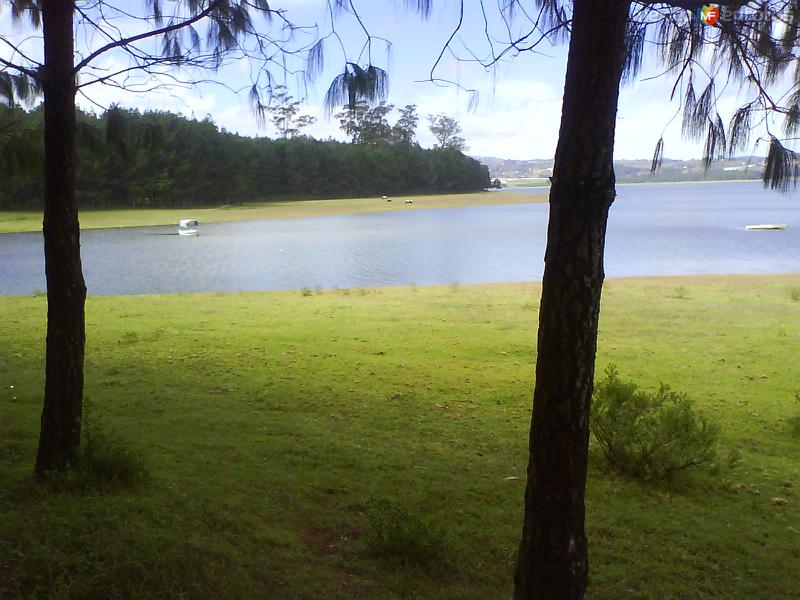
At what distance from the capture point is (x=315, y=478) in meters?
3.99

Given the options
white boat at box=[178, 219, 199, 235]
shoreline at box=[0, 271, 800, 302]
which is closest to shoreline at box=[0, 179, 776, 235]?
white boat at box=[178, 219, 199, 235]

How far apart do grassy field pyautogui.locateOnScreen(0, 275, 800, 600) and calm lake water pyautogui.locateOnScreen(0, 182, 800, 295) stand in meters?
6.29

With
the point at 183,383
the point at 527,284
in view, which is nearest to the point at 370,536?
the point at 183,383

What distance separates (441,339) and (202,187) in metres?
37.0

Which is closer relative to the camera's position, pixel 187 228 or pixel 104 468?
pixel 104 468

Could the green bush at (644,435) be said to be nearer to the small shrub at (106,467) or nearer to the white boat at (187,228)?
the small shrub at (106,467)

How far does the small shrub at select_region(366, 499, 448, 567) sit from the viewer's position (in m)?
2.98

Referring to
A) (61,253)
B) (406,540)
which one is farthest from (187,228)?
(406,540)

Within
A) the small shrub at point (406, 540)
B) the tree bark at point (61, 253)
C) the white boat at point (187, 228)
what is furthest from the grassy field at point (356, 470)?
the white boat at point (187, 228)

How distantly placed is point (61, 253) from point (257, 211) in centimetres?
4103

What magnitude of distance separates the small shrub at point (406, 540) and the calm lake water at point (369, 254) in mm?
9826

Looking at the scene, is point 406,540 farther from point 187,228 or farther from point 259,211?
point 259,211

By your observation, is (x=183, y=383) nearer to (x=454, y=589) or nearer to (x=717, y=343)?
(x=454, y=589)

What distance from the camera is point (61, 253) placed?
3270mm
